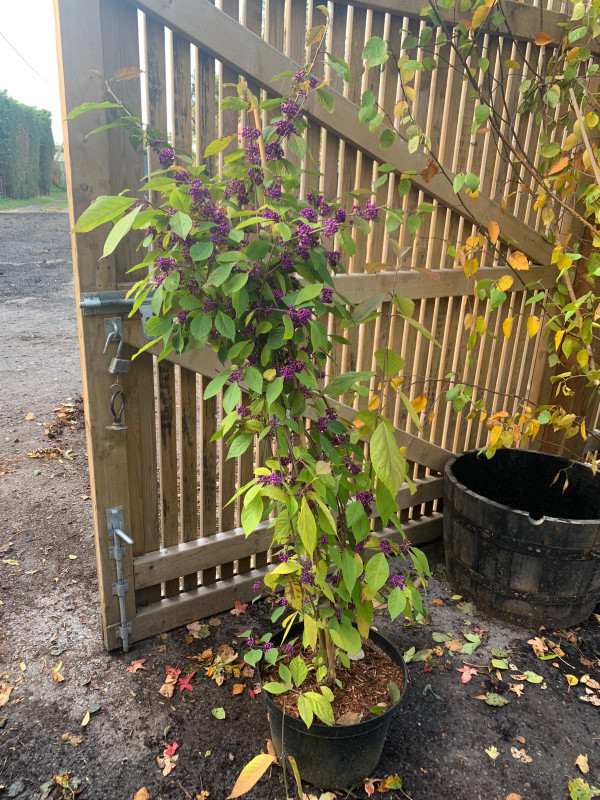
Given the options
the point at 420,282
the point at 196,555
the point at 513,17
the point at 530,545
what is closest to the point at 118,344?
the point at 196,555

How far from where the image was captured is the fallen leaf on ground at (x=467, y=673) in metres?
2.39

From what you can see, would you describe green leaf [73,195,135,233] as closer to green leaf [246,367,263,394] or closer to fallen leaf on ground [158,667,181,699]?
green leaf [246,367,263,394]

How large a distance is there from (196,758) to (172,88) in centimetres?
228

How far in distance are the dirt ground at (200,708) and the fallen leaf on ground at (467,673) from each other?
0.02 m

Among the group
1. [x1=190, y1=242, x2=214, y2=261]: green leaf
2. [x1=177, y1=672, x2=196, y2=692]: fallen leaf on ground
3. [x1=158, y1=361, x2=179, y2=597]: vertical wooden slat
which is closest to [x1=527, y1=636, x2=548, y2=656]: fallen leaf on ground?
[x1=177, y1=672, x2=196, y2=692]: fallen leaf on ground

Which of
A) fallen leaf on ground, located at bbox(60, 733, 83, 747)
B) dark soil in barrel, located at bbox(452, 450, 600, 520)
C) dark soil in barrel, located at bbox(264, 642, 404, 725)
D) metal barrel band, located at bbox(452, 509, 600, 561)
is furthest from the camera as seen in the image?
dark soil in barrel, located at bbox(452, 450, 600, 520)

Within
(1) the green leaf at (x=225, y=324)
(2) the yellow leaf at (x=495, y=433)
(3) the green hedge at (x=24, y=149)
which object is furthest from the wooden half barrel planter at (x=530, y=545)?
(3) the green hedge at (x=24, y=149)

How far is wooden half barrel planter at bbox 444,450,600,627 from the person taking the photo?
2496mm

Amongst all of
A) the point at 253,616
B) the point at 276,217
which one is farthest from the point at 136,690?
the point at 276,217

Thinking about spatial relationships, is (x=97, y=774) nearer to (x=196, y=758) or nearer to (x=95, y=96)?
(x=196, y=758)

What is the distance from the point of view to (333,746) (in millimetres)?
1809

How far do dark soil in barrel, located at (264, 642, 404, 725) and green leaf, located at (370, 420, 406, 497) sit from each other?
913 millimetres

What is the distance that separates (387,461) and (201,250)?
68cm

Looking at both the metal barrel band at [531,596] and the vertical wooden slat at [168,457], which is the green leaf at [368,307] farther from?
the metal barrel band at [531,596]
